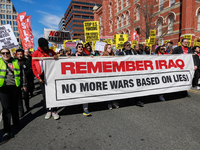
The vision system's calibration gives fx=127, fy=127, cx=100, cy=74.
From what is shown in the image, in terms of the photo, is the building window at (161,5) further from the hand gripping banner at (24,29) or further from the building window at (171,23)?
the hand gripping banner at (24,29)

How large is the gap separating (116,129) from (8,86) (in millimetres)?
2541

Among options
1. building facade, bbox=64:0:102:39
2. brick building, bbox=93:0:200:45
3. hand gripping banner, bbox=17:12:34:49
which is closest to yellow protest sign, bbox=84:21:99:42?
hand gripping banner, bbox=17:12:34:49

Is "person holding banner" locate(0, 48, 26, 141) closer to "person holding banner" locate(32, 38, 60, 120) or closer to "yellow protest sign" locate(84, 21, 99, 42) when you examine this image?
"person holding banner" locate(32, 38, 60, 120)

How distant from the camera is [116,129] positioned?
2820mm

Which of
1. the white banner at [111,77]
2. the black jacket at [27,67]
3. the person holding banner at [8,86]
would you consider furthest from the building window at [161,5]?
the person holding banner at [8,86]

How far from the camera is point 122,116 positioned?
11.3 feet

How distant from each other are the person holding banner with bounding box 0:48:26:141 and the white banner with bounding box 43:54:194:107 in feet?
2.32

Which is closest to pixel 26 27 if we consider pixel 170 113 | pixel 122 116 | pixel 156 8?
pixel 122 116

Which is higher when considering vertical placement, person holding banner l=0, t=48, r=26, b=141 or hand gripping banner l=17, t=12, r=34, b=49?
hand gripping banner l=17, t=12, r=34, b=49

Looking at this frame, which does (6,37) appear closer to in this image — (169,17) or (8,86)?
(8,86)

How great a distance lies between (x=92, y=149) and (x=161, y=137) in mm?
1350

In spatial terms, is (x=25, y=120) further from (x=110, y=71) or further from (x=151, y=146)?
(x=151, y=146)

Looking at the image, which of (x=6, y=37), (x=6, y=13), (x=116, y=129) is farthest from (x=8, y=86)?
(x=6, y=13)

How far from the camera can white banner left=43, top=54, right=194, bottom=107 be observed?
342cm
